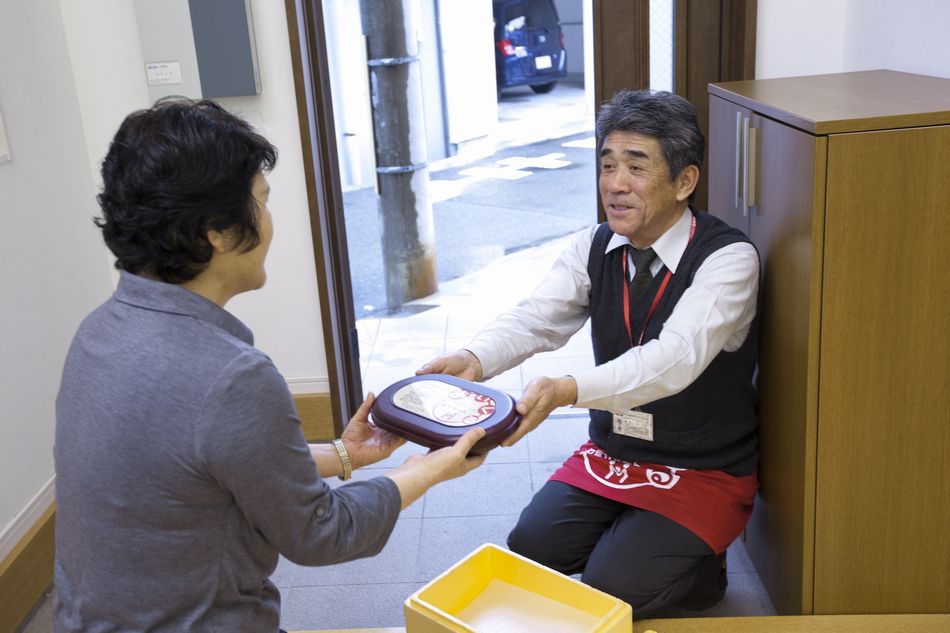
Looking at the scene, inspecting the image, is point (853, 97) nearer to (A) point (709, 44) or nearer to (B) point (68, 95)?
(A) point (709, 44)

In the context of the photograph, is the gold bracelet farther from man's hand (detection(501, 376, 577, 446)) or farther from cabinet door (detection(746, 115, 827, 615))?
cabinet door (detection(746, 115, 827, 615))

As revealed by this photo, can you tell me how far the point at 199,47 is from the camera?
2893 mm

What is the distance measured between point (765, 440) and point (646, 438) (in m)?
0.28

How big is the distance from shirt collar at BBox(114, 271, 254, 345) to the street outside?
141 inches

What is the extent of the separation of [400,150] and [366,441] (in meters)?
3.02

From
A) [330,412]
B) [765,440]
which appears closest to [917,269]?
[765,440]

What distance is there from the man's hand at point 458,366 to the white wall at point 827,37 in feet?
4.29

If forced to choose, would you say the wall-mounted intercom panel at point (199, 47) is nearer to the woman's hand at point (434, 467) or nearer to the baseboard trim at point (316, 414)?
the baseboard trim at point (316, 414)

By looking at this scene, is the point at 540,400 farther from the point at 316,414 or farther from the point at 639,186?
the point at 316,414

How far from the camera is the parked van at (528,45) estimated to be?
8258 millimetres

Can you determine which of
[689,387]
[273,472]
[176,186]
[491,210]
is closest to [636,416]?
[689,387]

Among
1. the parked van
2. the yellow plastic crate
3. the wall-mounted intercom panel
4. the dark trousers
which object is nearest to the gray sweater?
the yellow plastic crate

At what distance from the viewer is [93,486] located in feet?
4.00

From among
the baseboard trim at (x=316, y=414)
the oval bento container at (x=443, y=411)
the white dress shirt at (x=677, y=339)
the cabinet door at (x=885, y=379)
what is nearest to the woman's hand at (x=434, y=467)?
the oval bento container at (x=443, y=411)
